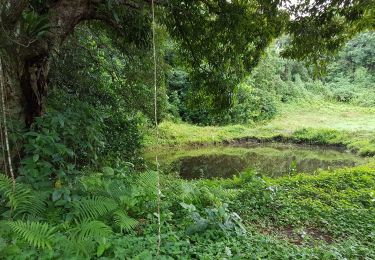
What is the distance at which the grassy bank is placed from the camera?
18078 mm

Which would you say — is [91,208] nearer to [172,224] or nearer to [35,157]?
[35,157]

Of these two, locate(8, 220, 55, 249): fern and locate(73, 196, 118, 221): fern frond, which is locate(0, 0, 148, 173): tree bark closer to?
locate(73, 196, 118, 221): fern frond

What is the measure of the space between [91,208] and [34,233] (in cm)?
80

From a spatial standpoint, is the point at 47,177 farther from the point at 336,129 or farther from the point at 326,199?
the point at 336,129

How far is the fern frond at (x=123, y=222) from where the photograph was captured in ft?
11.2

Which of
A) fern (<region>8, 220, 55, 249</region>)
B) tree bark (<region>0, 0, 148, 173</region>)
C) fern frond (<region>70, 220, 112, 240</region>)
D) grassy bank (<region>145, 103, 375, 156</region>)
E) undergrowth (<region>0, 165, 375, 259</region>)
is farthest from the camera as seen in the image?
grassy bank (<region>145, 103, 375, 156</region>)

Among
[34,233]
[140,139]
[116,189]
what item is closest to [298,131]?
[140,139]

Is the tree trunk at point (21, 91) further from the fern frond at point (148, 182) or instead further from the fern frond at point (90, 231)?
the fern frond at point (148, 182)

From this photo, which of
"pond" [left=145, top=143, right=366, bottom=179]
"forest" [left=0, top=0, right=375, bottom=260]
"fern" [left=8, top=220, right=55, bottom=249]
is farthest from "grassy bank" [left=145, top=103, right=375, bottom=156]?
"fern" [left=8, top=220, right=55, bottom=249]

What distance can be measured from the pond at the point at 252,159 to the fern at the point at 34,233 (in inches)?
376

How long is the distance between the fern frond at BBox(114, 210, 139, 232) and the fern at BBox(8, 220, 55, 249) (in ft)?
2.47

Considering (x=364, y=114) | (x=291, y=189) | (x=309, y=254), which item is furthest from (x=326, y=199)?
(x=364, y=114)

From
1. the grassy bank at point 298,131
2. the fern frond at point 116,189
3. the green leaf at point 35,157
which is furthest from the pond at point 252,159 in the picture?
the green leaf at point 35,157

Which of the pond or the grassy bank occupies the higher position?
the grassy bank
